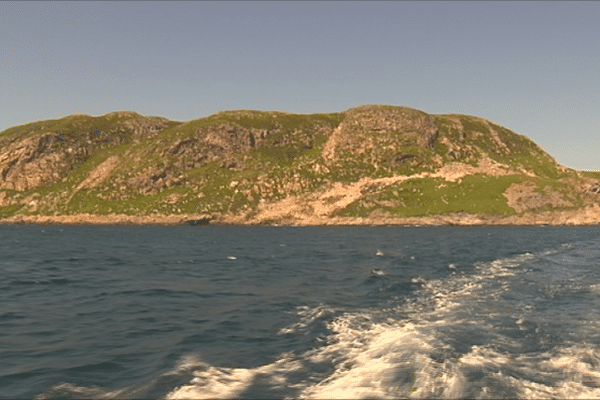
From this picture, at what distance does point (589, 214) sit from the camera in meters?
132

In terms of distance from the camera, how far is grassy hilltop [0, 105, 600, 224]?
13988cm

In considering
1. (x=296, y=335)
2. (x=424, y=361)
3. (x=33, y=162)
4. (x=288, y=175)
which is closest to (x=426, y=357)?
(x=424, y=361)

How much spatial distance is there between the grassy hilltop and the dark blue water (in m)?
111

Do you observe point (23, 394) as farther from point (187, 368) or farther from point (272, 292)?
point (272, 292)

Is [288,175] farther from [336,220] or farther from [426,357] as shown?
[426,357]

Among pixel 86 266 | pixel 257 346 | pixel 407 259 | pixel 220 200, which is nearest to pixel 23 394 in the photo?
pixel 257 346

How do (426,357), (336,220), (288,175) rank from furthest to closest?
(288,175), (336,220), (426,357)

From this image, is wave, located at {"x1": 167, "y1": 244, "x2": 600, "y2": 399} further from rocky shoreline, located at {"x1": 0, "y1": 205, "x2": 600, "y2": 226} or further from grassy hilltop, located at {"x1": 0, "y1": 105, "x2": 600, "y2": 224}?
grassy hilltop, located at {"x1": 0, "y1": 105, "x2": 600, "y2": 224}

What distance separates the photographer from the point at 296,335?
15000 mm

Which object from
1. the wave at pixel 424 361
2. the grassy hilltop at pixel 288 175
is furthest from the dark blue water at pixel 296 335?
the grassy hilltop at pixel 288 175

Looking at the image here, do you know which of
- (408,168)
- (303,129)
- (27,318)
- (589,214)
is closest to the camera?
(27,318)

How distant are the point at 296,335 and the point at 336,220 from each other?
401 ft

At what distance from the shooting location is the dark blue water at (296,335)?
1026 centimetres

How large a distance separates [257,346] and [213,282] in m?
14.0
